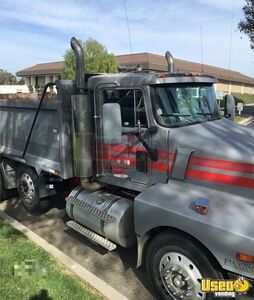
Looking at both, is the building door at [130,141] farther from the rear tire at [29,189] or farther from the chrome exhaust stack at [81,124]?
the rear tire at [29,189]

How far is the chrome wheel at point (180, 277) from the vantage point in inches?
142

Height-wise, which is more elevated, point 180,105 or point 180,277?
point 180,105

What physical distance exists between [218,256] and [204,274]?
0.97 feet

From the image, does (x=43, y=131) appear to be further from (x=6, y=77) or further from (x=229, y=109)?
(x=6, y=77)

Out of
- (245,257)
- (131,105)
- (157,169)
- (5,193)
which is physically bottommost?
(5,193)

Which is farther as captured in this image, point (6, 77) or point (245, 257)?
point (6, 77)

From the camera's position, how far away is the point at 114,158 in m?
4.97

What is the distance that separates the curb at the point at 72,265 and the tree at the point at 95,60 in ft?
71.5

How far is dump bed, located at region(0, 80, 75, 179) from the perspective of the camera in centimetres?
540

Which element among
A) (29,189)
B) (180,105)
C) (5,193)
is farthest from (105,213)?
(5,193)

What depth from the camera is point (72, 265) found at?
4.70m

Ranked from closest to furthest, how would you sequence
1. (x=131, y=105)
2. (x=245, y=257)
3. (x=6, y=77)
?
(x=245, y=257) < (x=131, y=105) < (x=6, y=77)

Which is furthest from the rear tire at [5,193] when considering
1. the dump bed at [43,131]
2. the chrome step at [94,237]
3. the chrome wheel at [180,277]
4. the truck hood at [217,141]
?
the chrome wheel at [180,277]

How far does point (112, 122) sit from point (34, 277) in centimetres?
204
